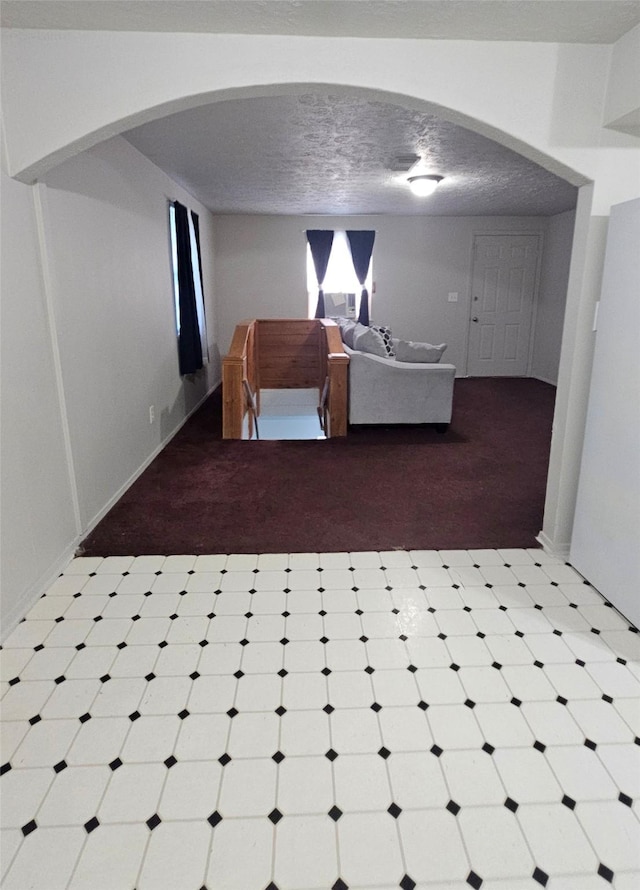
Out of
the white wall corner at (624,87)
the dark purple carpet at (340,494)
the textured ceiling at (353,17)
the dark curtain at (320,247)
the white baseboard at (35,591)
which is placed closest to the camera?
the textured ceiling at (353,17)

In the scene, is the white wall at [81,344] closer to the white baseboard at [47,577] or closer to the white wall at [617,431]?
the white baseboard at [47,577]

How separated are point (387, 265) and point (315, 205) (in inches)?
58.5

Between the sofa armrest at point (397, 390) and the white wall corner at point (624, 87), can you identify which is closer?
the white wall corner at point (624, 87)

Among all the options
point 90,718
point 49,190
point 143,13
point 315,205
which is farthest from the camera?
point 315,205

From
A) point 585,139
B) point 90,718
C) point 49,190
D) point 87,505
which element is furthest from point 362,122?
point 90,718

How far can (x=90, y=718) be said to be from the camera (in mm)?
1745

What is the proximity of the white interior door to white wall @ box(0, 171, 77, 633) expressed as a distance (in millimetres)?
6493


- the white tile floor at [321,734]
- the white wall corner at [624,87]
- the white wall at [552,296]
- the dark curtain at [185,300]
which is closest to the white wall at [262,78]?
the white wall corner at [624,87]

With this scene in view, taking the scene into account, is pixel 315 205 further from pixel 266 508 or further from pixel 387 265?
pixel 266 508

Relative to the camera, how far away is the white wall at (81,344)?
226 cm

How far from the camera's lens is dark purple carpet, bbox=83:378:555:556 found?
2943mm

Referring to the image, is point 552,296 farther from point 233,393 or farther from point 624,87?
point 624,87

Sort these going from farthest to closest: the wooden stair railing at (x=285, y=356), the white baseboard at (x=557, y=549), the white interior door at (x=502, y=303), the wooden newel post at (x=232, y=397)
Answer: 1. the white interior door at (x=502, y=303)
2. the wooden stair railing at (x=285, y=356)
3. the wooden newel post at (x=232, y=397)
4. the white baseboard at (x=557, y=549)

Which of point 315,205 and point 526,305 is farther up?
point 315,205
